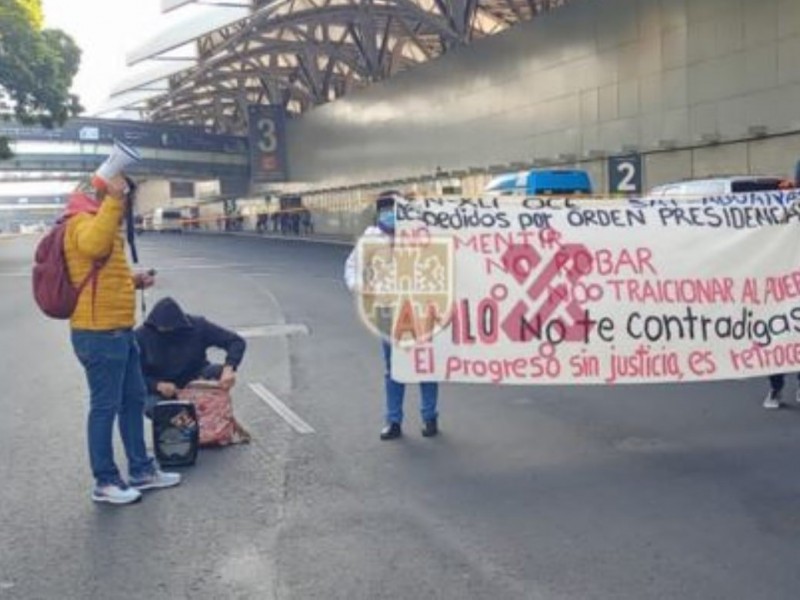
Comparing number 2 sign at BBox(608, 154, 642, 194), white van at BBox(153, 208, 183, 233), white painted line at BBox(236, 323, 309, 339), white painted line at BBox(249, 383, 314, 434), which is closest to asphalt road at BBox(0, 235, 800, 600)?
white painted line at BBox(249, 383, 314, 434)

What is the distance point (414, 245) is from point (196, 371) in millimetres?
1699

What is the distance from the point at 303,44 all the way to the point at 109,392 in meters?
48.3

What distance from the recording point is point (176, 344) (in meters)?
6.39

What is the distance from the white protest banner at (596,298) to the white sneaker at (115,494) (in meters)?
1.75

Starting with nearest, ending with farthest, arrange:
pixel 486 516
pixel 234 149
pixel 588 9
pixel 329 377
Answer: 1. pixel 486 516
2. pixel 329 377
3. pixel 588 9
4. pixel 234 149

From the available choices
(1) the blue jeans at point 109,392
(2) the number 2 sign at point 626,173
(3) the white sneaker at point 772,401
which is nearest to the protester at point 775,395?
(3) the white sneaker at point 772,401

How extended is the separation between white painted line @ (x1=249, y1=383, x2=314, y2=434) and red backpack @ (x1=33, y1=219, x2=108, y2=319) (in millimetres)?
2234

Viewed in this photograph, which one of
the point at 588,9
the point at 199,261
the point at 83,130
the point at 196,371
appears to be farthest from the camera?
the point at 83,130

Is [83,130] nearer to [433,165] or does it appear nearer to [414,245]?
[433,165]

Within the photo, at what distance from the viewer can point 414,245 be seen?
20.4 ft

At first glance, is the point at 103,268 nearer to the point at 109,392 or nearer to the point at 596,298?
the point at 109,392

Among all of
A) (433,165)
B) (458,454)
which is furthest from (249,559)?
(433,165)

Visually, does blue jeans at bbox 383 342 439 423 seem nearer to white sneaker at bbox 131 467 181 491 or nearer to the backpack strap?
white sneaker at bbox 131 467 181 491

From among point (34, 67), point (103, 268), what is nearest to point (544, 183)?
point (103, 268)
